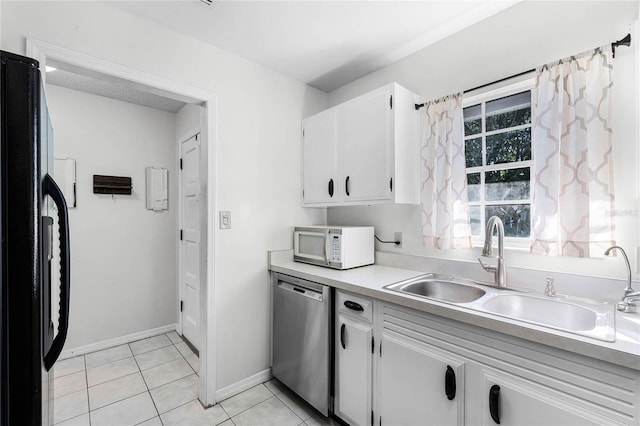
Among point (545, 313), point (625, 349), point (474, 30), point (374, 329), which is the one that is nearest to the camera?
point (625, 349)

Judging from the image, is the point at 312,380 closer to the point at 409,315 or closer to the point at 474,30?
the point at 409,315

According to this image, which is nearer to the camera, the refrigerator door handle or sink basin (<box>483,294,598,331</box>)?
the refrigerator door handle

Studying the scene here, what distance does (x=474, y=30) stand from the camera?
1815mm

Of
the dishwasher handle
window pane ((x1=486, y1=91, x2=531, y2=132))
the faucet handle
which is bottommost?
the dishwasher handle

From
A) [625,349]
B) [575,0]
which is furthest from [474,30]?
[625,349]

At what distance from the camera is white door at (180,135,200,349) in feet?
9.26

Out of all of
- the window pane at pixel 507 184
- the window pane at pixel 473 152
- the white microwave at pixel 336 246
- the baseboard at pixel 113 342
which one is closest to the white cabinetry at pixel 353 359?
the white microwave at pixel 336 246

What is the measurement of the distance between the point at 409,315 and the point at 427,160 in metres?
1.08

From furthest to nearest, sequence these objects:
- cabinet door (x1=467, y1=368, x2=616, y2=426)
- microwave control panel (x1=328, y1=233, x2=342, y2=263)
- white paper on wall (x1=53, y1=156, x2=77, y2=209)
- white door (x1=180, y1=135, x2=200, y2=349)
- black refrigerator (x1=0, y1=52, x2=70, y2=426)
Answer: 1. white door (x1=180, y1=135, x2=200, y2=349)
2. white paper on wall (x1=53, y1=156, x2=77, y2=209)
3. microwave control panel (x1=328, y1=233, x2=342, y2=263)
4. cabinet door (x1=467, y1=368, x2=616, y2=426)
5. black refrigerator (x1=0, y1=52, x2=70, y2=426)

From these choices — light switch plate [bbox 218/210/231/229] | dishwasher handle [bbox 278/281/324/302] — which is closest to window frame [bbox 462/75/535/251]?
dishwasher handle [bbox 278/281/324/302]

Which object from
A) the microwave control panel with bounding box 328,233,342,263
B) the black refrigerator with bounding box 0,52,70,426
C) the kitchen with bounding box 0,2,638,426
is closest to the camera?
the black refrigerator with bounding box 0,52,70,426

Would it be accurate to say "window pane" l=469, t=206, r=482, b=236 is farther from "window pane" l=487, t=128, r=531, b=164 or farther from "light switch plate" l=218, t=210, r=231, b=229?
"light switch plate" l=218, t=210, r=231, b=229

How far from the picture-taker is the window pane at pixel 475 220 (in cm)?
187

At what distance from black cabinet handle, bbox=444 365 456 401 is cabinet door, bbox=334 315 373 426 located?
16.6 inches
